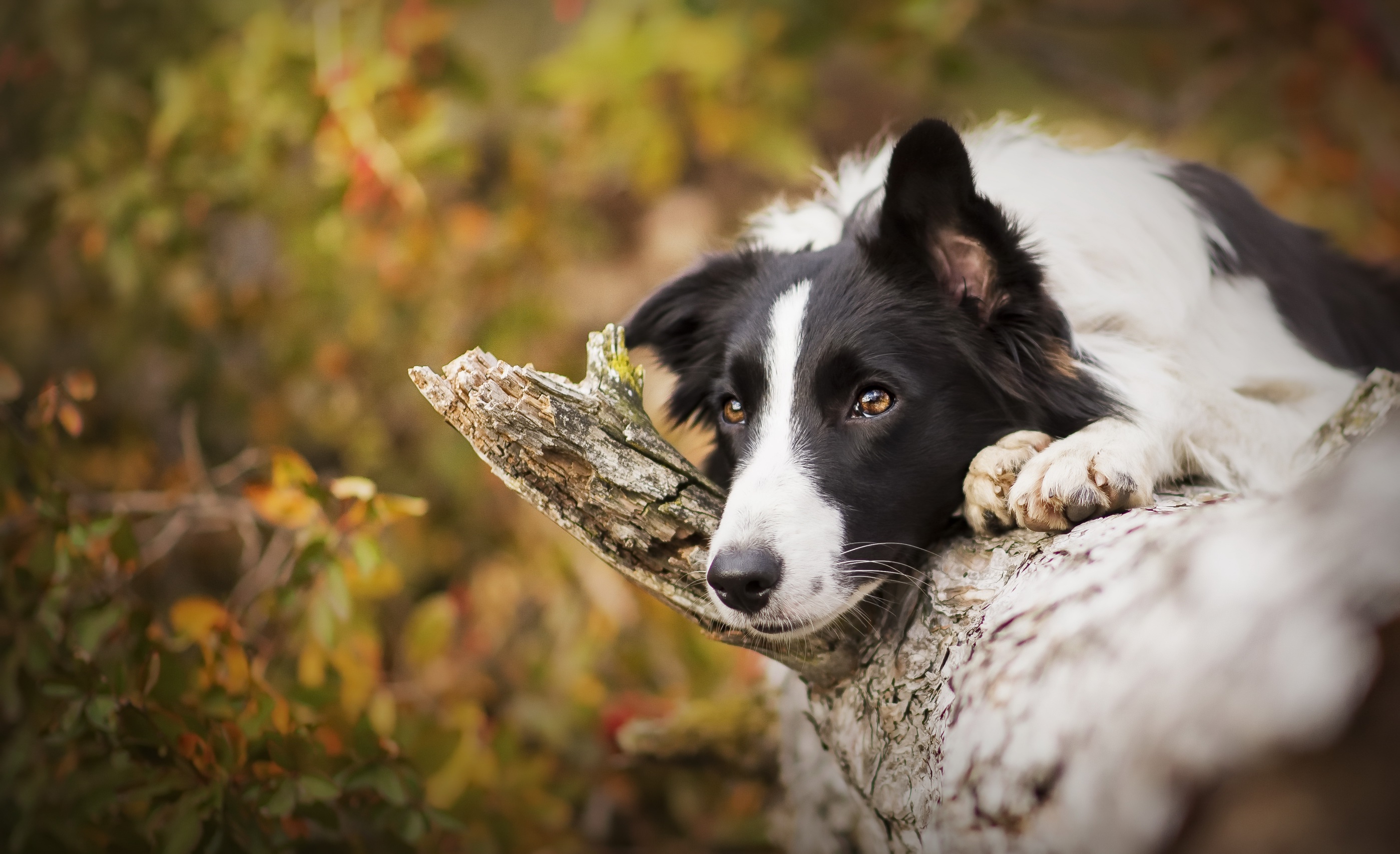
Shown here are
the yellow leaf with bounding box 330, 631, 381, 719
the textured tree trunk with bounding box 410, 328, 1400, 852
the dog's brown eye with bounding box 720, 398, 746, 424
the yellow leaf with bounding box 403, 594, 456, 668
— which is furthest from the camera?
the yellow leaf with bounding box 403, 594, 456, 668

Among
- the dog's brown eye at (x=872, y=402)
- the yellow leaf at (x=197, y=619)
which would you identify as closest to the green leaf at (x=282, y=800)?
the yellow leaf at (x=197, y=619)

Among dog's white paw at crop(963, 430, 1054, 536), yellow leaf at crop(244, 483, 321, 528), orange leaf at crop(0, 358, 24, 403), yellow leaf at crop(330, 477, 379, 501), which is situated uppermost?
dog's white paw at crop(963, 430, 1054, 536)

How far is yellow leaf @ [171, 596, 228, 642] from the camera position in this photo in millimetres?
2396

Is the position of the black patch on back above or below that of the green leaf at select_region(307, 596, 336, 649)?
above

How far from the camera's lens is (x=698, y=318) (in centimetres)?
272

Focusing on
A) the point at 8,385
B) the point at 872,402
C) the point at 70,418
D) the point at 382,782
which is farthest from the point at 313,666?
the point at 872,402

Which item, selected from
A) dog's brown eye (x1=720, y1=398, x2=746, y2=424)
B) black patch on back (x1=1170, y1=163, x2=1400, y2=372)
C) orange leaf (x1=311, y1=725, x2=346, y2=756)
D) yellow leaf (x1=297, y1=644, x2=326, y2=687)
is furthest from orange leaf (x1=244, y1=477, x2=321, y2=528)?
black patch on back (x1=1170, y1=163, x2=1400, y2=372)

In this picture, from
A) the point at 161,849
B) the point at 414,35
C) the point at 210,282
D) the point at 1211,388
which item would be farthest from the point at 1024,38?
the point at 161,849

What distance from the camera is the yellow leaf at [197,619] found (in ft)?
7.86

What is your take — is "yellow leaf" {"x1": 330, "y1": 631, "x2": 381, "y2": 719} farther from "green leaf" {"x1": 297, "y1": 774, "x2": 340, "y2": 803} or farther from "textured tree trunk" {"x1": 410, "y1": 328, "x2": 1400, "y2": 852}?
"textured tree trunk" {"x1": 410, "y1": 328, "x2": 1400, "y2": 852}

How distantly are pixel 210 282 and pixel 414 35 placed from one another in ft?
5.25

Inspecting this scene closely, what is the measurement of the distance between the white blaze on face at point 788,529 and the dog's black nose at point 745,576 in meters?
0.01

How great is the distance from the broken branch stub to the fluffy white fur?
0.61m

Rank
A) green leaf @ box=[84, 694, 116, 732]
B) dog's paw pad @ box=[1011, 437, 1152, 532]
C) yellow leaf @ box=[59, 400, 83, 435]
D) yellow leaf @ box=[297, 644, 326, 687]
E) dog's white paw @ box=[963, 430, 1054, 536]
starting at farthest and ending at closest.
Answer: yellow leaf @ box=[297, 644, 326, 687] < yellow leaf @ box=[59, 400, 83, 435] < green leaf @ box=[84, 694, 116, 732] < dog's white paw @ box=[963, 430, 1054, 536] < dog's paw pad @ box=[1011, 437, 1152, 532]
